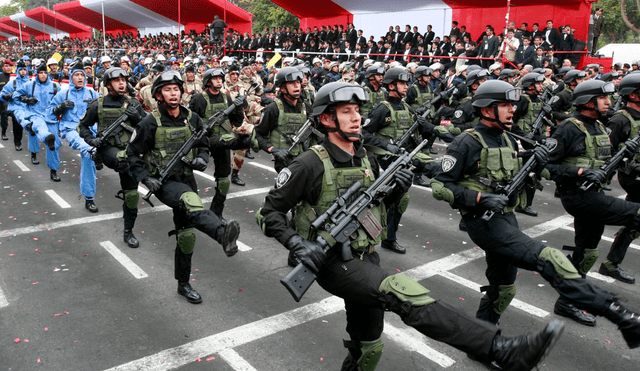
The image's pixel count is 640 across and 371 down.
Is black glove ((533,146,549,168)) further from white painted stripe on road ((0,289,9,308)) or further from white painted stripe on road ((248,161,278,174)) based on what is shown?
white painted stripe on road ((248,161,278,174))

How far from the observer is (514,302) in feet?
19.1

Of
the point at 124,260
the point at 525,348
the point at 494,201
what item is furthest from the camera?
the point at 124,260

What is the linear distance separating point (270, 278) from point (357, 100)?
3.26 meters

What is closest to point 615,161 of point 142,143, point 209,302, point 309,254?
point 309,254

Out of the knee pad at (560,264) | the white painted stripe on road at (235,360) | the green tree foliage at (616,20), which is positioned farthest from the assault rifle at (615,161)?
the green tree foliage at (616,20)

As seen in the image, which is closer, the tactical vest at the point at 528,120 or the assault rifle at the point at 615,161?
the assault rifle at the point at 615,161

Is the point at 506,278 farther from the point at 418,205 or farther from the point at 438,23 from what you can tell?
the point at 438,23

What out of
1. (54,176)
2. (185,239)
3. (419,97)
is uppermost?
(419,97)

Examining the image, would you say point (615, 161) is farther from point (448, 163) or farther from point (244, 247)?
point (244, 247)

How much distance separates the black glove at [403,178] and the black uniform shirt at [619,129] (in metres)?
3.96

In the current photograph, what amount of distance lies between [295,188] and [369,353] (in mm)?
1271

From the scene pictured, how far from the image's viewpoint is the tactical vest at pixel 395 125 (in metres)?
8.11

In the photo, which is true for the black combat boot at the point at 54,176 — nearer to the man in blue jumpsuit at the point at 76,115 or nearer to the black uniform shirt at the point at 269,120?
the man in blue jumpsuit at the point at 76,115

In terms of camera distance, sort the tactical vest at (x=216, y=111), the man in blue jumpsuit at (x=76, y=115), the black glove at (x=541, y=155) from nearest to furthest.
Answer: the black glove at (x=541, y=155) → the tactical vest at (x=216, y=111) → the man in blue jumpsuit at (x=76, y=115)
